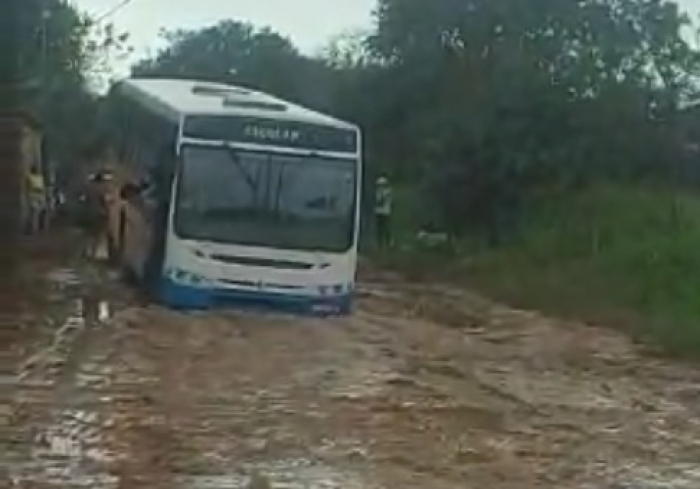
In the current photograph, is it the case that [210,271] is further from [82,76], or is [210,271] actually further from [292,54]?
[292,54]

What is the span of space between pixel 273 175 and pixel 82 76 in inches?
1170

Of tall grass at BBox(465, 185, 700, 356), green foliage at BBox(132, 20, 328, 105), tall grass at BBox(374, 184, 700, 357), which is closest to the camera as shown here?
tall grass at BBox(465, 185, 700, 356)

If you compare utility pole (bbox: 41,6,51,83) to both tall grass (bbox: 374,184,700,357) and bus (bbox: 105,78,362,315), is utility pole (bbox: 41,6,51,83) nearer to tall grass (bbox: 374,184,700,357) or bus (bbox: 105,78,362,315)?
tall grass (bbox: 374,184,700,357)

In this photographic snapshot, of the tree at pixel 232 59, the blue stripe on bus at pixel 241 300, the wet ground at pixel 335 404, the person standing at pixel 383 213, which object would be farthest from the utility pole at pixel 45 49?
the tree at pixel 232 59

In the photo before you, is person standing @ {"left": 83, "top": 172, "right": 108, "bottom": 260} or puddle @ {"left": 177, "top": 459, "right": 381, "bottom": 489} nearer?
puddle @ {"left": 177, "top": 459, "right": 381, "bottom": 489}

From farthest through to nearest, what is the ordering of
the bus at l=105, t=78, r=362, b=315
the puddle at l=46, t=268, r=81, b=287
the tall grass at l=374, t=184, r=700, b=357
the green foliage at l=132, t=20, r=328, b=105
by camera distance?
1. the green foliage at l=132, t=20, r=328, b=105
2. the puddle at l=46, t=268, r=81, b=287
3. the tall grass at l=374, t=184, r=700, b=357
4. the bus at l=105, t=78, r=362, b=315

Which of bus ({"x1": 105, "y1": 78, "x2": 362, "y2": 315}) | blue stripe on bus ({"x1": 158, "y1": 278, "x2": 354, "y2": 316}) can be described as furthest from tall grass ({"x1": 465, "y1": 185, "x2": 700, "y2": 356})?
bus ({"x1": 105, "y1": 78, "x2": 362, "y2": 315})

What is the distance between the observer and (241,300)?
22500 millimetres

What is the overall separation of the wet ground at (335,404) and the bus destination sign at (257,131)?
2237mm

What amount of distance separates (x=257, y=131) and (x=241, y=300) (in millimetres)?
2148

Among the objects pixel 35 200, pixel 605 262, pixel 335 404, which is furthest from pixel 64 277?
pixel 335 404

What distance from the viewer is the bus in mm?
22172

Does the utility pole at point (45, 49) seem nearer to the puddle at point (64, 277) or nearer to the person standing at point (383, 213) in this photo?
the person standing at point (383, 213)

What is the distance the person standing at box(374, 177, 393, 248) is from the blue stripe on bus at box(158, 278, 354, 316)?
52.9ft
